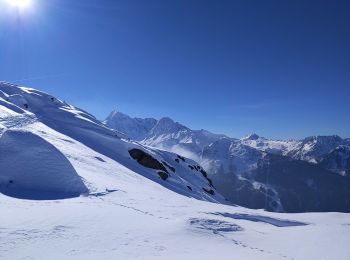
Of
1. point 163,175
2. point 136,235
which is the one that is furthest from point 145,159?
point 136,235

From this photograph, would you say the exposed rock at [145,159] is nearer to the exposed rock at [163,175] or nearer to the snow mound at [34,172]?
the exposed rock at [163,175]

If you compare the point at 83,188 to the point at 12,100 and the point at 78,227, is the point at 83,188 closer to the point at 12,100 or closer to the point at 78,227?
the point at 78,227

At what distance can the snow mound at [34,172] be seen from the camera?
2439cm

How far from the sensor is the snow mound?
24.4 meters

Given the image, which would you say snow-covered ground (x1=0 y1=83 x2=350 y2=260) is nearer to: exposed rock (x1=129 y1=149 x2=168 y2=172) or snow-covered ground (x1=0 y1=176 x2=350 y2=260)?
snow-covered ground (x1=0 y1=176 x2=350 y2=260)

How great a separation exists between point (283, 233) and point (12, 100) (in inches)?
2666

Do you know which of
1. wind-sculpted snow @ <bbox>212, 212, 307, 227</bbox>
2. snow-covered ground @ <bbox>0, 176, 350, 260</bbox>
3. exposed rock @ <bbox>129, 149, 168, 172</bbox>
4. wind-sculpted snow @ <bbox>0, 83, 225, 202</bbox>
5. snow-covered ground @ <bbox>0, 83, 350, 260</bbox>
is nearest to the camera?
snow-covered ground @ <bbox>0, 176, 350, 260</bbox>

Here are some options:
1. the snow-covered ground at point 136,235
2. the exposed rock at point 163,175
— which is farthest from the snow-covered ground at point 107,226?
the exposed rock at point 163,175

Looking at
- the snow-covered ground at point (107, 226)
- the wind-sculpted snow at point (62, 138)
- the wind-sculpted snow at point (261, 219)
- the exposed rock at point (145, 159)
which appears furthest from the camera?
the exposed rock at point (145, 159)

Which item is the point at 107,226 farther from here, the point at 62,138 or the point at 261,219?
the point at 62,138

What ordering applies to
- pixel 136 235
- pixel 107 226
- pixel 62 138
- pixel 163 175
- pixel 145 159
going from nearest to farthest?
1. pixel 136 235
2. pixel 107 226
3. pixel 62 138
4. pixel 163 175
5. pixel 145 159

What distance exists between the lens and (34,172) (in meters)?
27.3

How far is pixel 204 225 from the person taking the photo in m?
19.4

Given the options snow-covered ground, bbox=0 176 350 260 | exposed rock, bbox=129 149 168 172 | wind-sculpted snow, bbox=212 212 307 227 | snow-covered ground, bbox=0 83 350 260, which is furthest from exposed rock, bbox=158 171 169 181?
snow-covered ground, bbox=0 176 350 260
